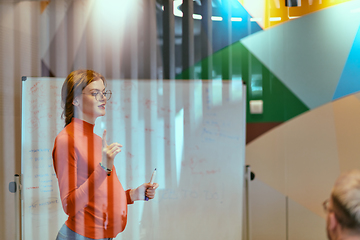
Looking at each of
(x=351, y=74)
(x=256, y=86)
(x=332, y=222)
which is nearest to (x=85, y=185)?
(x=256, y=86)

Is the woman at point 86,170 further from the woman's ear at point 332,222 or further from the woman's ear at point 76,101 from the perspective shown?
the woman's ear at point 332,222

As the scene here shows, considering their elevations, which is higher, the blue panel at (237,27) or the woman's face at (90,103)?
the blue panel at (237,27)

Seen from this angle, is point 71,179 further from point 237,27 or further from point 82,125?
point 237,27

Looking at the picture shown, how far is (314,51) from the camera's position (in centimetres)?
193

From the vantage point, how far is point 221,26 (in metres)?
1.92

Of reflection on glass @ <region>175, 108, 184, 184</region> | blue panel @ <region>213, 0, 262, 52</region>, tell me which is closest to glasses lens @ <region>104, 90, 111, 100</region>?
reflection on glass @ <region>175, 108, 184, 184</region>

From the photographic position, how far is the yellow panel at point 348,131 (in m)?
1.92

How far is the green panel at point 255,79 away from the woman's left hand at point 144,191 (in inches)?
32.5

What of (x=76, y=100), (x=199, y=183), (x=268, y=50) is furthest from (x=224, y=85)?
(x=76, y=100)

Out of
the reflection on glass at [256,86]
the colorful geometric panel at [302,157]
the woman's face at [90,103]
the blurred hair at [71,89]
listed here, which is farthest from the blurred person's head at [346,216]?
Answer: the blurred hair at [71,89]

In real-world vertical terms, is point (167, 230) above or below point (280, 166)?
below

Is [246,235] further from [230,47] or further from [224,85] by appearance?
[230,47]

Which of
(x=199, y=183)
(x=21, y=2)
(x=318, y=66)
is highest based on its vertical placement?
(x=21, y=2)

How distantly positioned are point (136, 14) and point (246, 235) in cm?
184
